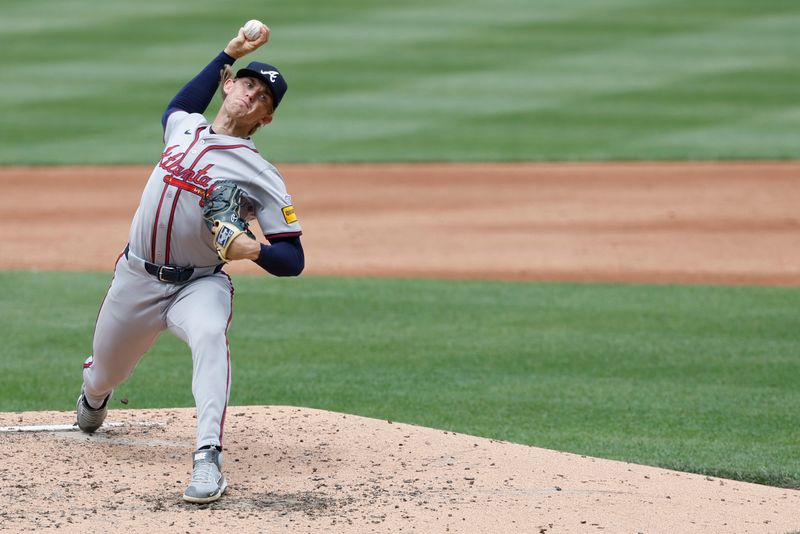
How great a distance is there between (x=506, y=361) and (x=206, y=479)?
349 cm

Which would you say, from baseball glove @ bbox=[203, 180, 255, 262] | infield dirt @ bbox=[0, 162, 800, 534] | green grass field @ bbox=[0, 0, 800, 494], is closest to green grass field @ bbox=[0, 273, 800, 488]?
green grass field @ bbox=[0, 0, 800, 494]

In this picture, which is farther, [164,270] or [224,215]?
[164,270]

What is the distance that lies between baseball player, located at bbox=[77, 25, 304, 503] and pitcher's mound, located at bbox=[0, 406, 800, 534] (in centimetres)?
35

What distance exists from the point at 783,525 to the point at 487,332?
4.25 meters

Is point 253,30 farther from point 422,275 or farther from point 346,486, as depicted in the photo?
point 422,275

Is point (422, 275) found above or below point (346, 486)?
below

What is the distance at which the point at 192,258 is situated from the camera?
216 inches

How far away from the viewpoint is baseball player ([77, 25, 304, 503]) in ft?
17.1

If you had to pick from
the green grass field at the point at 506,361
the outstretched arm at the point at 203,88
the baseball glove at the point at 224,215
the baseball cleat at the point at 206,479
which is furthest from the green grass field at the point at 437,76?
the baseball cleat at the point at 206,479

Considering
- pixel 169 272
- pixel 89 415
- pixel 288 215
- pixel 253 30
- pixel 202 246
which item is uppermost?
pixel 253 30

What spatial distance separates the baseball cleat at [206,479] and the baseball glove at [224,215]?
0.75 metres

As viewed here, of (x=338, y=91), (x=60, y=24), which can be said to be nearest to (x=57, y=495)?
(x=338, y=91)

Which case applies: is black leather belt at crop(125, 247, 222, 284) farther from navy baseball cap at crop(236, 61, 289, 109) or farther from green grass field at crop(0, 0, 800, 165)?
green grass field at crop(0, 0, 800, 165)

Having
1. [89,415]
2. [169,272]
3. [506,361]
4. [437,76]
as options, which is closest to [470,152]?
[437,76]
